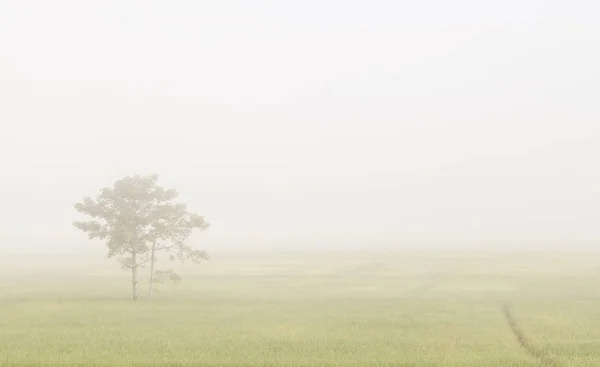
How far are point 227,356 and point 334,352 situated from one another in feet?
17.4

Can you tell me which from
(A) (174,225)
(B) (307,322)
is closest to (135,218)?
(A) (174,225)

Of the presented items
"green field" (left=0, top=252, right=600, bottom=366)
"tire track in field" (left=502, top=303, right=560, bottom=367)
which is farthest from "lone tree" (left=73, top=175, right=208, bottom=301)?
"tire track in field" (left=502, top=303, right=560, bottom=367)

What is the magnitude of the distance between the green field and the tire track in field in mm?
216

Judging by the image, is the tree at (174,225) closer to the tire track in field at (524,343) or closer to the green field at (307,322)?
the green field at (307,322)

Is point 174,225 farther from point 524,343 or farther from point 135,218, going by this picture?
point 524,343

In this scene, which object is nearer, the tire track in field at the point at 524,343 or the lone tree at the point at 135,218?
the tire track in field at the point at 524,343

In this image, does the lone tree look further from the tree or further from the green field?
the green field

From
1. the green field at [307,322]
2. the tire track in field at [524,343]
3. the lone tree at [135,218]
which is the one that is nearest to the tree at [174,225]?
the lone tree at [135,218]

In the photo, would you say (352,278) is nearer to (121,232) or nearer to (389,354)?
(121,232)

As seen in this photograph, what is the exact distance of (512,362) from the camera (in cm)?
2655

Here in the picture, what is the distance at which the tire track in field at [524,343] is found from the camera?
89.6 ft

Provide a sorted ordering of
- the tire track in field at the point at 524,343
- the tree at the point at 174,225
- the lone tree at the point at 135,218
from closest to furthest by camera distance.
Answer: the tire track in field at the point at 524,343 → the lone tree at the point at 135,218 → the tree at the point at 174,225

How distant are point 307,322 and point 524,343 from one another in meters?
14.2

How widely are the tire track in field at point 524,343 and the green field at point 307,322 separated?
22cm
